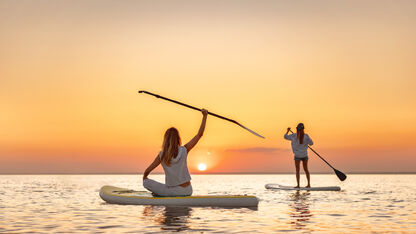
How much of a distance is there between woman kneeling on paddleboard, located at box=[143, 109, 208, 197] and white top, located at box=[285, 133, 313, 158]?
8675 mm

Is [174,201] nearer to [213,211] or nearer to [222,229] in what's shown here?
[213,211]

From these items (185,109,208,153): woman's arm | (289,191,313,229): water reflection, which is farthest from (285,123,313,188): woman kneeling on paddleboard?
(185,109,208,153): woman's arm

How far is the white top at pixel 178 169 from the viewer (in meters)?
11.6

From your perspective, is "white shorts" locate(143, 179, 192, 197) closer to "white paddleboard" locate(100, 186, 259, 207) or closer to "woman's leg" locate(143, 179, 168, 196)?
"woman's leg" locate(143, 179, 168, 196)

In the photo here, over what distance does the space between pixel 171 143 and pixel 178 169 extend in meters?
0.71

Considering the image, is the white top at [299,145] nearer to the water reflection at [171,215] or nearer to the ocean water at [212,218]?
the ocean water at [212,218]

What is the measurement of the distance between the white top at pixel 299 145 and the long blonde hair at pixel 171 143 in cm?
947

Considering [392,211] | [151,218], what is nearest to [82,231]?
[151,218]

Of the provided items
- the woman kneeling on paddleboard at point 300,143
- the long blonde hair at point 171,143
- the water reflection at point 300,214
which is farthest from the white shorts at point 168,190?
the woman kneeling on paddleboard at point 300,143

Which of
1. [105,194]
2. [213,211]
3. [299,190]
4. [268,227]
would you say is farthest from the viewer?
[299,190]

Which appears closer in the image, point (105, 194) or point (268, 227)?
point (268, 227)

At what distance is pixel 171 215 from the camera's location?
1055 centimetres

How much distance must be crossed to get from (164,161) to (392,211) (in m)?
5.19

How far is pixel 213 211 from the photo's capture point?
1145 cm
